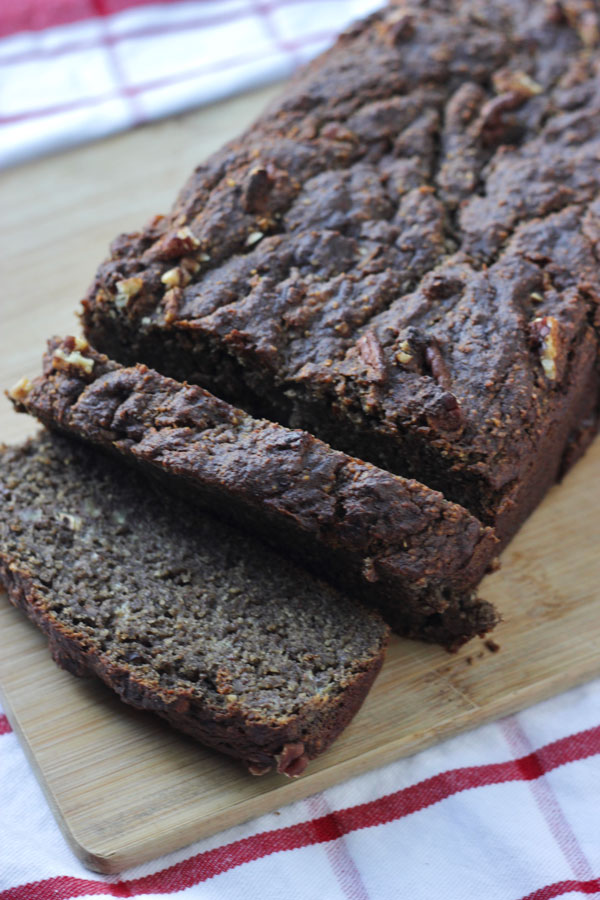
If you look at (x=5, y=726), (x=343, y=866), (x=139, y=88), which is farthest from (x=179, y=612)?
(x=139, y=88)

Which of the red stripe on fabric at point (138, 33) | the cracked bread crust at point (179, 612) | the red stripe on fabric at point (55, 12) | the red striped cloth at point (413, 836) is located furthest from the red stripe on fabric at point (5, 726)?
the red stripe on fabric at point (55, 12)

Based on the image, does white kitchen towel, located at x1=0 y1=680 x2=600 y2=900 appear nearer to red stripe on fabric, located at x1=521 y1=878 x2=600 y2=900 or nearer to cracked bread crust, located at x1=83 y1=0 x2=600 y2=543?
red stripe on fabric, located at x1=521 y1=878 x2=600 y2=900

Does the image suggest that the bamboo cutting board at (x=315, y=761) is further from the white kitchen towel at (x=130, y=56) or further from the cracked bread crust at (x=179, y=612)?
the white kitchen towel at (x=130, y=56)

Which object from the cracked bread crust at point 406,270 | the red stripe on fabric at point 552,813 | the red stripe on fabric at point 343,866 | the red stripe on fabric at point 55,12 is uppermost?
the red stripe on fabric at point 55,12

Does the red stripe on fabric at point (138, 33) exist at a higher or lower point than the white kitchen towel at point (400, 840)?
higher

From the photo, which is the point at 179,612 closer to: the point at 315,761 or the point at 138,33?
the point at 315,761

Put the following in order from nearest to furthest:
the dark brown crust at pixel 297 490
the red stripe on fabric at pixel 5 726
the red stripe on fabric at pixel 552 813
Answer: the dark brown crust at pixel 297 490 → the red stripe on fabric at pixel 552 813 → the red stripe on fabric at pixel 5 726
